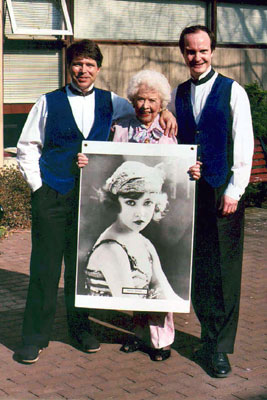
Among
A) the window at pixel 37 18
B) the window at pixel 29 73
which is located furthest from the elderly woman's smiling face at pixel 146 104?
the window at pixel 29 73

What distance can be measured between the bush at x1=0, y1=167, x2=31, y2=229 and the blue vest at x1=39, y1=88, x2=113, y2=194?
4020mm

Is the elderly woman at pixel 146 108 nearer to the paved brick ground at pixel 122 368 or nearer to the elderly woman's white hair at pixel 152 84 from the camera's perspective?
the elderly woman's white hair at pixel 152 84

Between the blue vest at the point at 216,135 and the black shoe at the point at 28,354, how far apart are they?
152 cm

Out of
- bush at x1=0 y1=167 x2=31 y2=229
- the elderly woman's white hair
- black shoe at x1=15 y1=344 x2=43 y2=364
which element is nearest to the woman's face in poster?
the elderly woman's white hair

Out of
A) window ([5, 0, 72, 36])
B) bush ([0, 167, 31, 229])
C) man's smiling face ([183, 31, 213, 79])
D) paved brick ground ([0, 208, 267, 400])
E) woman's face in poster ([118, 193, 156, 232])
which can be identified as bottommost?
paved brick ground ([0, 208, 267, 400])

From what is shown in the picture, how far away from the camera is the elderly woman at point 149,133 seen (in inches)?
183

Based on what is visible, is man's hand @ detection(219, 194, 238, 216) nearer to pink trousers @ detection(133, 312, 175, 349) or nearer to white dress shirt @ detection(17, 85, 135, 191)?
pink trousers @ detection(133, 312, 175, 349)

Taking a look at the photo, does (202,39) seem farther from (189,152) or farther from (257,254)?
(257,254)

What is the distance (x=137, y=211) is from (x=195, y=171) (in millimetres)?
434

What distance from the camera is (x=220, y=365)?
4.67 m

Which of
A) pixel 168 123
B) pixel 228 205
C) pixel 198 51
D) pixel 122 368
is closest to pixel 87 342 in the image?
pixel 122 368

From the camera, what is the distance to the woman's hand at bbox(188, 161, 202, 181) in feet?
15.1

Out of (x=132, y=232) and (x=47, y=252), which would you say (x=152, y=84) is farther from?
(x=47, y=252)

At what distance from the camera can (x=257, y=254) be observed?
26.1 feet
